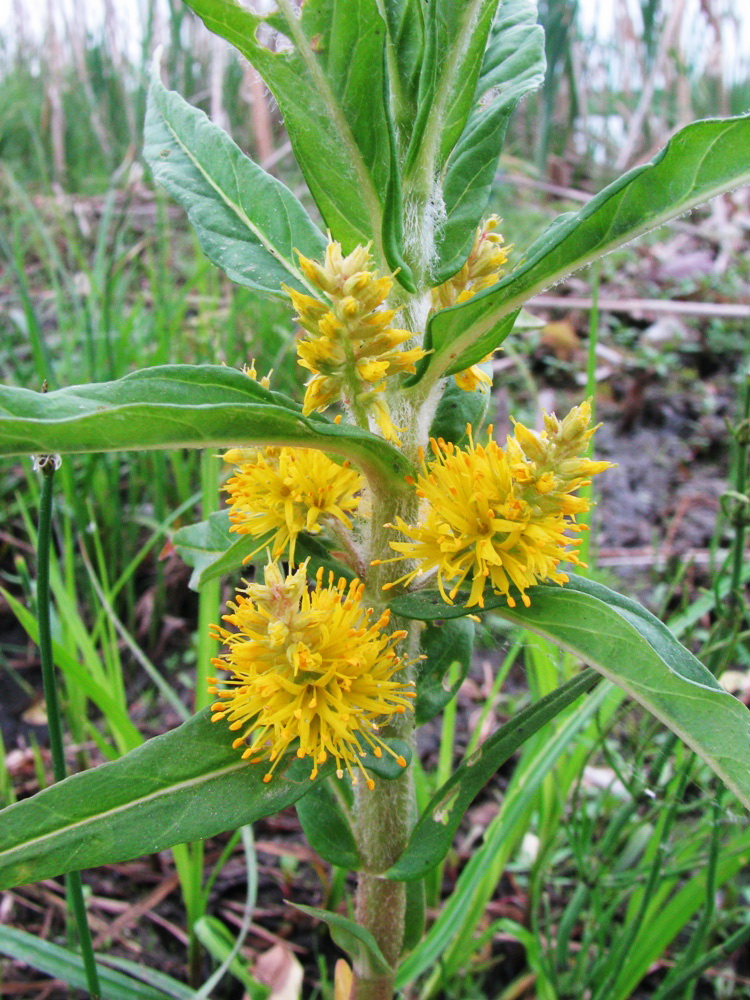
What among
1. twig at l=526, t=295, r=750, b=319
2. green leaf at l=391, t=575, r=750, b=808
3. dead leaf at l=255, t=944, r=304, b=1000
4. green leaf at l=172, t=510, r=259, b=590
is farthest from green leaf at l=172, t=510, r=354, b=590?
twig at l=526, t=295, r=750, b=319

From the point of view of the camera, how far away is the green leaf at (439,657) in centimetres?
97

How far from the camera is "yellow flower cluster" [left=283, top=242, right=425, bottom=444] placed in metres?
0.77

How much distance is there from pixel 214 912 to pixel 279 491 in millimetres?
1141

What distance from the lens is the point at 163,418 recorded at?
648 mm

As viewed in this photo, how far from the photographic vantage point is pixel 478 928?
1.59 metres

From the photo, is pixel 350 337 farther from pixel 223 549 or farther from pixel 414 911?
pixel 414 911

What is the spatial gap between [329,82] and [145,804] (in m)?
0.76

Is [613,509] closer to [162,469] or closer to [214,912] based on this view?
[162,469]

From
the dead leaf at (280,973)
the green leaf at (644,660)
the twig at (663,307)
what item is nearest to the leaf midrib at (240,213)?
the green leaf at (644,660)

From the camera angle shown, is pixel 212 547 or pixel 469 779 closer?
pixel 469 779

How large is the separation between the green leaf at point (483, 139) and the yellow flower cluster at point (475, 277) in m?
0.04

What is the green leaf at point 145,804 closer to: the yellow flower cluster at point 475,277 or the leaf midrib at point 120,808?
the leaf midrib at point 120,808

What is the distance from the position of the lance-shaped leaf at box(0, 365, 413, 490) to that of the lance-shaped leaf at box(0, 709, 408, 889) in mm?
328

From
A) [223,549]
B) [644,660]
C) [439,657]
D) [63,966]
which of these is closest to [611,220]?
[644,660]
